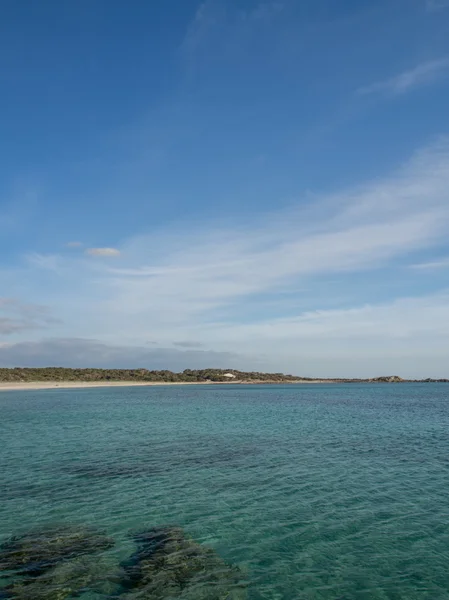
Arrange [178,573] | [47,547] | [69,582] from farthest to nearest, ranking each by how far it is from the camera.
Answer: [47,547], [178,573], [69,582]

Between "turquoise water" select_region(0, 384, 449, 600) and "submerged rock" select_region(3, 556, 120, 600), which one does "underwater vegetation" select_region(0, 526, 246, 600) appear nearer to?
"submerged rock" select_region(3, 556, 120, 600)

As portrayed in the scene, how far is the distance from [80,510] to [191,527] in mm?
5559

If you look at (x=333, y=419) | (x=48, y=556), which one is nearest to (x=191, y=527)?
(x=48, y=556)

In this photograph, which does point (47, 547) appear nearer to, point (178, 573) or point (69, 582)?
point (69, 582)

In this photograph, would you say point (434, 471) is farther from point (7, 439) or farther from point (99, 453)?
point (7, 439)

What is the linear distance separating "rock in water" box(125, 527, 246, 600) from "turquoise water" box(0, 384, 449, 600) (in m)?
0.59

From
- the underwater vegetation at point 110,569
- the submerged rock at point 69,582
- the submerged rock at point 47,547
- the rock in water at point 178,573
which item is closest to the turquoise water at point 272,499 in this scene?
the rock in water at point 178,573

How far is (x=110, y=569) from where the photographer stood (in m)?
14.8

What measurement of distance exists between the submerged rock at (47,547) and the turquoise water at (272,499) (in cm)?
82

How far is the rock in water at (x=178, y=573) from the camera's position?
13312 mm

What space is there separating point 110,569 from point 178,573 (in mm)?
2240

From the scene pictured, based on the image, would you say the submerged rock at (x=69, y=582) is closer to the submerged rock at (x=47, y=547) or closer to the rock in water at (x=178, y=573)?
the submerged rock at (x=47, y=547)

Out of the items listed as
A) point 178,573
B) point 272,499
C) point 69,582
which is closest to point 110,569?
point 69,582

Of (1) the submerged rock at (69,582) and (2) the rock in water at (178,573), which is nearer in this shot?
(1) the submerged rock at (69,582)
